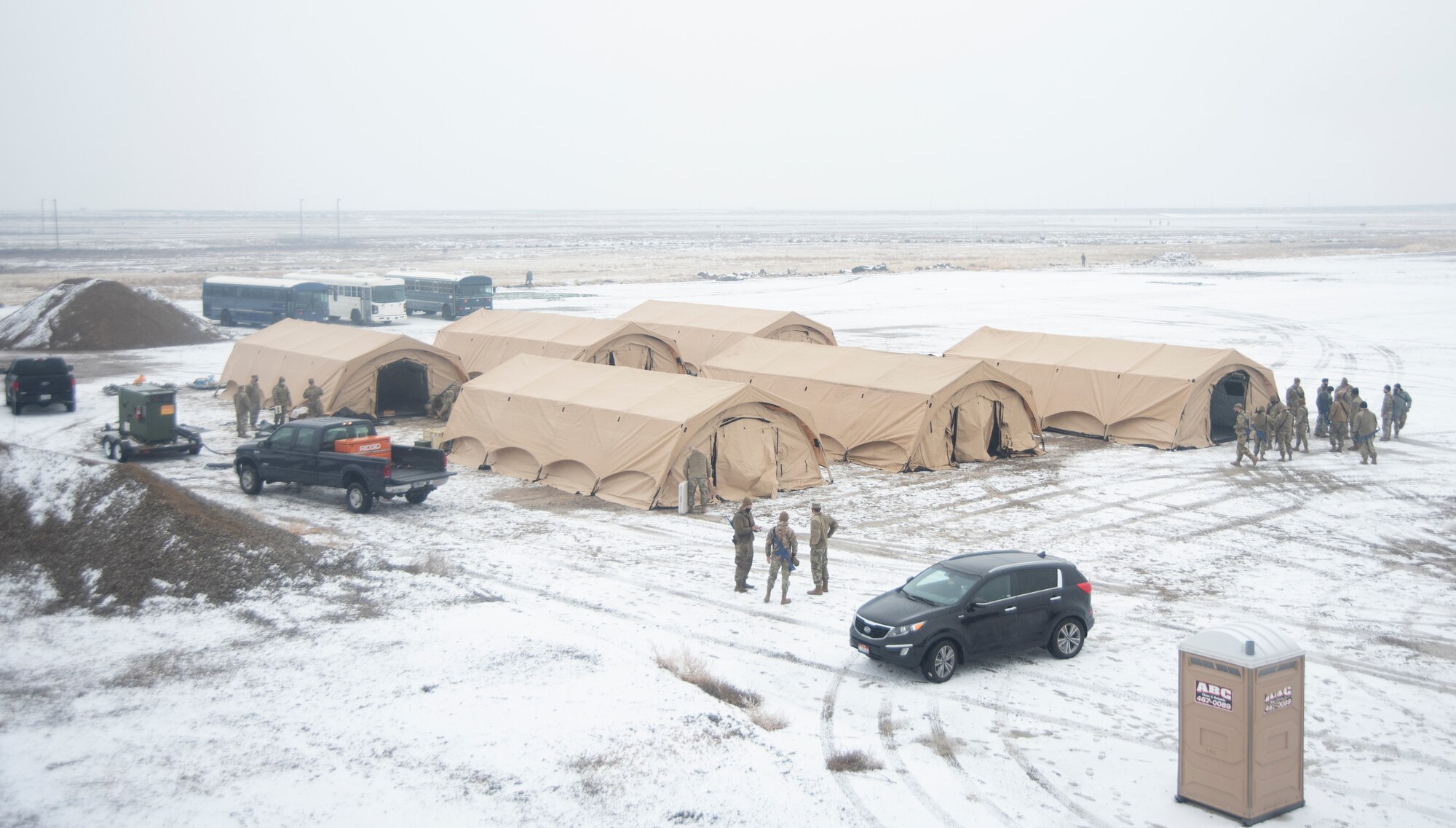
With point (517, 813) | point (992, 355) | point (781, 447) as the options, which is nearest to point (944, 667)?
point (517, 813)

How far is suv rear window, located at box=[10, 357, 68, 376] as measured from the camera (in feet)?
97.9

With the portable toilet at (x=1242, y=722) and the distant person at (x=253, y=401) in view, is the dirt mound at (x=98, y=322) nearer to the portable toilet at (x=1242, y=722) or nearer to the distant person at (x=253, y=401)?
the distant person at (x=253, y=401)

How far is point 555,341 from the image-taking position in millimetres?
33812

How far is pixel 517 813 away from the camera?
9.43m

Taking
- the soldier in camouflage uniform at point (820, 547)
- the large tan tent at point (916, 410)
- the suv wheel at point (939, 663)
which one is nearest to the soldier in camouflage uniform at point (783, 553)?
the soldier in camouflage uniform at point (820, 547)

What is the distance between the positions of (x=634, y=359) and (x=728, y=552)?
53.6 feet

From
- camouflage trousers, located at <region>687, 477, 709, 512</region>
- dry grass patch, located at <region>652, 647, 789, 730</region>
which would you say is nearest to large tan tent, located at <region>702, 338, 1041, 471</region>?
camouflage trousers, located at <region>687, 477, 709, 512</region>

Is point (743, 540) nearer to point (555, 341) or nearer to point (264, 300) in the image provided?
point (555, 341)

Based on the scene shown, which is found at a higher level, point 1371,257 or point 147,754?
point 1371,257

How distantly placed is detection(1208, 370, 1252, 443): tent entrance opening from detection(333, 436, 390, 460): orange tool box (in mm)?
19688

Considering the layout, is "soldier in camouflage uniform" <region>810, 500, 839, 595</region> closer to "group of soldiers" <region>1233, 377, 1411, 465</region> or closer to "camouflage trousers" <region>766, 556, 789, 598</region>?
"camouflage trousers" <region>766, 556, 789, 598</region>

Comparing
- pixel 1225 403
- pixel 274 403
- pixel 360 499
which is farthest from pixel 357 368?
pixel 1225 403

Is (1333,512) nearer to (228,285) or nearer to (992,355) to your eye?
(992,355)

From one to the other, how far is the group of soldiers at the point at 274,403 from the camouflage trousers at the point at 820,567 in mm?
16711
